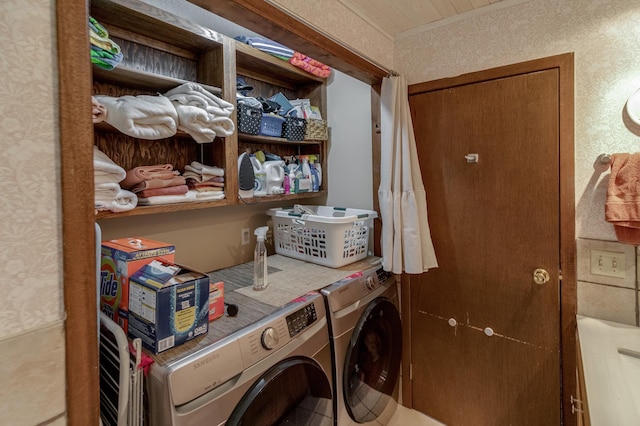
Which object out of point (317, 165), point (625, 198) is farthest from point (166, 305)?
point (625, 198)

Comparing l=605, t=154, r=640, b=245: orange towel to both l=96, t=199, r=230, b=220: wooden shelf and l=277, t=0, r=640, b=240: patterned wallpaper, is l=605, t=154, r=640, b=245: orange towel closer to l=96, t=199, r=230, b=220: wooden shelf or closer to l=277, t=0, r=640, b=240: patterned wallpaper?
l=277, t=0, r=640, b=240: patterned wallpaper

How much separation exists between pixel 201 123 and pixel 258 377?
107 centimetres

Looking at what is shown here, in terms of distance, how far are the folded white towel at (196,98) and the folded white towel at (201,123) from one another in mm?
23

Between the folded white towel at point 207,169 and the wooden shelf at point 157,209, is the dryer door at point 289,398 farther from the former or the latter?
the folded white towel at point 207,169

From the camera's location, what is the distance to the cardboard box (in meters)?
1.22

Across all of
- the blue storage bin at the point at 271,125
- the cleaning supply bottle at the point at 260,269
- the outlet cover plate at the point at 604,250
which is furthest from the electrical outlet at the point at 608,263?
the blue storage bin at the point at 271,125

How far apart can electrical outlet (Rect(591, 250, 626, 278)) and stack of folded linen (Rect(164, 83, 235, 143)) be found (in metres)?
1.79

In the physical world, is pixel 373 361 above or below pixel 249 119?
below

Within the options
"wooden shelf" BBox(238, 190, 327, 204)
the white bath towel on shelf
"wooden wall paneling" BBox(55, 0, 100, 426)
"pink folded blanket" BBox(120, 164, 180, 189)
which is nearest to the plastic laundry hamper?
"wooden shelf" BBox(238, 190, 327, 204)

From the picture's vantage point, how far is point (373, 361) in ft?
5.77

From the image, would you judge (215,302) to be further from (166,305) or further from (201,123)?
(201,123)

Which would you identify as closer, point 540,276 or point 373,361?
point 540,276

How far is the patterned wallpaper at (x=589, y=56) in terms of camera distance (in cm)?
133

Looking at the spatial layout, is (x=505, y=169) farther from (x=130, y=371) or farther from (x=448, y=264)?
(x=130, y=371)
